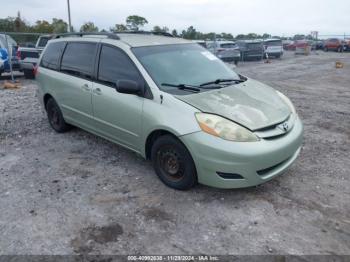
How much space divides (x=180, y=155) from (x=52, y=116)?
3334mm

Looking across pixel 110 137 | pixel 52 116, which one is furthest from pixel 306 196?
pixel 52 116

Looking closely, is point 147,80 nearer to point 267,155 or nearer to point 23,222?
point 267,155

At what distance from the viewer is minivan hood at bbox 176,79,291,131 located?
138 inches

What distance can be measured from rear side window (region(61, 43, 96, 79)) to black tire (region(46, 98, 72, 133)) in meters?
0.77

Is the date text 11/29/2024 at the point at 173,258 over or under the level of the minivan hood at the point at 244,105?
under

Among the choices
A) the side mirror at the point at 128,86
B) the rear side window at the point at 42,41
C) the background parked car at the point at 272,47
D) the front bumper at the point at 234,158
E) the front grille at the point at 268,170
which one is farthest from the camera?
the background parked car at the point at 272,47

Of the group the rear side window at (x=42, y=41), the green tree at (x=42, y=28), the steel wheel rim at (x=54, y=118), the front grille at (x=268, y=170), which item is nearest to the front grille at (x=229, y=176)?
the front grille at (x=268, y=170)

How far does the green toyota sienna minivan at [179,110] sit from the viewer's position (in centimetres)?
339

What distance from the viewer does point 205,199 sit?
11.9ft

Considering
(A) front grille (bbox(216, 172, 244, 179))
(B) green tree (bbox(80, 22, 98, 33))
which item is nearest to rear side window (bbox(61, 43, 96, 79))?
(A) front grille (bbox(216, 172, 244, 179))

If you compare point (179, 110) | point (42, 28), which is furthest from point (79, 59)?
point (42, 28)

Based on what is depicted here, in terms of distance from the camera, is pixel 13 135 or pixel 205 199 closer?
pixel 205 199

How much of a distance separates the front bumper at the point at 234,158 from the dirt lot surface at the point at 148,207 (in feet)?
0.95

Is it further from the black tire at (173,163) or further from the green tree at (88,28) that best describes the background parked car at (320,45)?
the black tire at (173,163)
